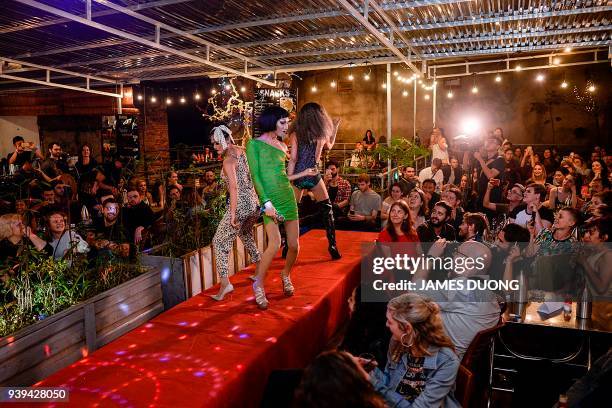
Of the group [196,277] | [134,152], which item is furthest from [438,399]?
[134,152]

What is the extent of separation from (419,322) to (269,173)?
1609 mm

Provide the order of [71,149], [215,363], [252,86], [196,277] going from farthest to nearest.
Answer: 1. [71,149]
2. [252,86]
3. [196,277]
4. [215,363]

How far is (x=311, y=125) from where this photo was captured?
4.21 metres

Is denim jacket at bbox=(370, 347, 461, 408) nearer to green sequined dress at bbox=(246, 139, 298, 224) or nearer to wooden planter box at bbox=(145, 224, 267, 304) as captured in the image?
green sequined dress at bbox=(246, 139, 298, 224)

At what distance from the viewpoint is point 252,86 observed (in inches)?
428

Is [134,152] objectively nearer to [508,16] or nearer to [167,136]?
[167,136]

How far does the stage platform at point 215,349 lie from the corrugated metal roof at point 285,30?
281cm

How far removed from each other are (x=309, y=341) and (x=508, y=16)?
168 inches

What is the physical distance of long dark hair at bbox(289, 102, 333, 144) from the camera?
4.20m

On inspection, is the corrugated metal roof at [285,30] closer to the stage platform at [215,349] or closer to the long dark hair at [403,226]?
the long dark hair at [403,226]

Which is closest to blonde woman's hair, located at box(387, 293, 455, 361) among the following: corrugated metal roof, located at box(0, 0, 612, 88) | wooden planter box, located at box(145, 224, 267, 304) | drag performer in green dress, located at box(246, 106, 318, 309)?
drag performer in green dress, located at box(246, 106, 318, 309)

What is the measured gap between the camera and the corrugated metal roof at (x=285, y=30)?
202 inches

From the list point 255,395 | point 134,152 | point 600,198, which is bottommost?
point 255,395

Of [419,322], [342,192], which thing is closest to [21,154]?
[342,192]
